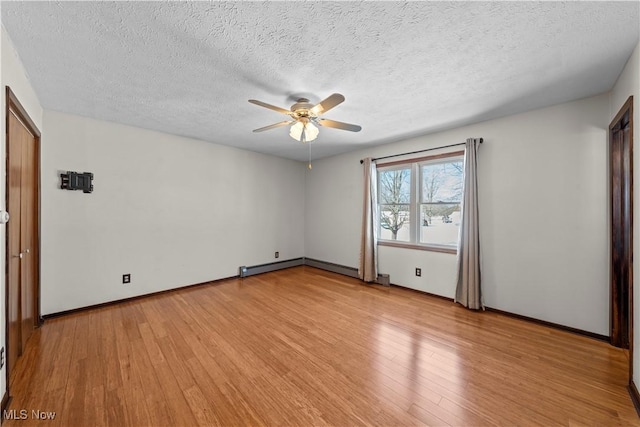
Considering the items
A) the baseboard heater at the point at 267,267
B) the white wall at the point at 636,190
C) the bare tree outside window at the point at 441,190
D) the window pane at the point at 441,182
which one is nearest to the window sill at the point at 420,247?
the bare tree outside window at the point at 441,190

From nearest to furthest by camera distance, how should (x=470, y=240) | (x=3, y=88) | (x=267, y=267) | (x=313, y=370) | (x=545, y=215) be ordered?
(x=3, y=88)
(x=313, y=370)
(x=545, y=215)
(x=470, y=240)
(x=267, y=267)

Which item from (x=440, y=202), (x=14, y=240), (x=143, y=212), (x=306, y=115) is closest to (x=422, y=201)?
(x=440, y=202)

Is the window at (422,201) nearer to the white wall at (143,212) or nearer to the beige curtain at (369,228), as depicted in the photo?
the beige curtain at (369,228)

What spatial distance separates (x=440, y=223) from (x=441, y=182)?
0.61 meters

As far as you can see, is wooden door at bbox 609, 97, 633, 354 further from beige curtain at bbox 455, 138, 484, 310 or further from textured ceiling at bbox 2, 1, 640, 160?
beige curtain at bbox 455, 138, 484, 310

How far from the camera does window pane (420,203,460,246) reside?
3.43 m

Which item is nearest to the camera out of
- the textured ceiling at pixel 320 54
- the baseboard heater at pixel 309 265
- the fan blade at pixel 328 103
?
the textured ceiling at pixel 320 54

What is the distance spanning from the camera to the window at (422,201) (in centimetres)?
344

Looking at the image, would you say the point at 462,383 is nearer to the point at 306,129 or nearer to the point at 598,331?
the point at 598,331

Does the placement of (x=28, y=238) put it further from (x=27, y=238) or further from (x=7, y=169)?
(x=7, y=169)

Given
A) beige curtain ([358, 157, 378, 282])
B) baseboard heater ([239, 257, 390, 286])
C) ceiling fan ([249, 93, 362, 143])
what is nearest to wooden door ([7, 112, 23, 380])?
ceiling fan ([249, 93, 362, 143])

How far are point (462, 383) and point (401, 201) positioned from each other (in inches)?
106

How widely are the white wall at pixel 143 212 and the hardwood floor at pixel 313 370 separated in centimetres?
51

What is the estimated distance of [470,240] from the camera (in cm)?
306
